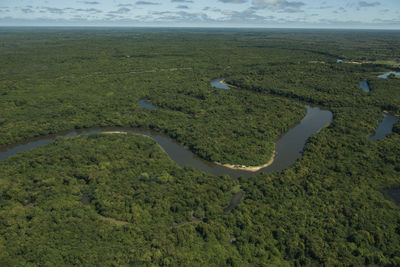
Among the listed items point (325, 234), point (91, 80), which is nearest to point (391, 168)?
point (325, 234)

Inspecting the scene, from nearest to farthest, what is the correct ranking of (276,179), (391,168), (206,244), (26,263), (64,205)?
(26,263)
(206,244)
(64,205)
(276,179)
(391,168)

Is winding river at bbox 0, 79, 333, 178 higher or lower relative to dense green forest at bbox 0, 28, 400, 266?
lower

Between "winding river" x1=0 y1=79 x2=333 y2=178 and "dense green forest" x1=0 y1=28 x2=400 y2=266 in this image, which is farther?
"winding river" x1=0 y1=79 x2=333 y2=178

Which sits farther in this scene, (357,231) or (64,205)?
(64,205)

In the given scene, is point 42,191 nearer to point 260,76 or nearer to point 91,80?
point 91,80

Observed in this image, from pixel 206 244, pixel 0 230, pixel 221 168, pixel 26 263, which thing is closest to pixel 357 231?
pixel 206 244

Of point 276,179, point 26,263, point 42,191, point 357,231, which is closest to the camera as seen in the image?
point 26,263

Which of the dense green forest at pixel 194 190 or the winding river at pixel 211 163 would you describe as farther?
the winding river at pixel 211 163

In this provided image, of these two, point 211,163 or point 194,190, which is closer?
point 194,190

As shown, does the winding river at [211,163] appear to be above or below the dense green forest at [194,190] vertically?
below

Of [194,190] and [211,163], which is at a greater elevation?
[194,190]
